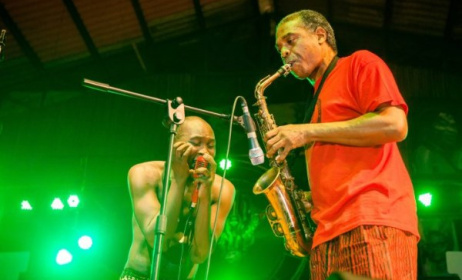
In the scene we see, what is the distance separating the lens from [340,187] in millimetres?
2400

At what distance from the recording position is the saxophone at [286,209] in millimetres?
3217

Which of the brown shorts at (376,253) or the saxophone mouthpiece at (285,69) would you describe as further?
the saxophone mouthpiece at (285,69)

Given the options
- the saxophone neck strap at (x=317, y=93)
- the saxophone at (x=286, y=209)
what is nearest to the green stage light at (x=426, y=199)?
the saxophone at (x=286, y=209)

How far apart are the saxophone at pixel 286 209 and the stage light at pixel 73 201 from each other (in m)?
6.43

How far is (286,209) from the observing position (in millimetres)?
3438

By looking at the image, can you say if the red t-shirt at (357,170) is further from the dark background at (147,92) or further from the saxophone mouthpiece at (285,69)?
the dark background at (147,92)

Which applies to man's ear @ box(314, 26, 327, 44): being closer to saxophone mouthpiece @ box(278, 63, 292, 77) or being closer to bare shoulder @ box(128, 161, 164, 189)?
saxophone mouthpiece @ box(278, 63, 292, 77)

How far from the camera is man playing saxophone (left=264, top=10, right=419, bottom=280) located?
2.22 metres

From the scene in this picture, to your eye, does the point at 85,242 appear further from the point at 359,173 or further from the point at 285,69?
the point at 359,173

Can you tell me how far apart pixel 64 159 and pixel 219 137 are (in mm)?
3659

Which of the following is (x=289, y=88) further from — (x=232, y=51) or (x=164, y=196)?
(x=164, y=196)

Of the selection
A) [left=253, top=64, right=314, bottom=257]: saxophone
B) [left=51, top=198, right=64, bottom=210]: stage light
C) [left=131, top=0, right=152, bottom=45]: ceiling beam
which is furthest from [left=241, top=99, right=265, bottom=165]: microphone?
[left=51, top=198, right=64, bottom=210]: stage light

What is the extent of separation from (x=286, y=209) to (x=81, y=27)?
718 cm

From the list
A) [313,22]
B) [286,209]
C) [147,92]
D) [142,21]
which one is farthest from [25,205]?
[313,22]
